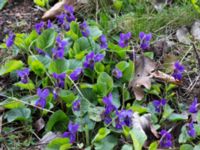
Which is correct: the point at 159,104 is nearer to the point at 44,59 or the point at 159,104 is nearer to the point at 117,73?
the point at 117,73

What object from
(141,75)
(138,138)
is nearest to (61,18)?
(141,75)

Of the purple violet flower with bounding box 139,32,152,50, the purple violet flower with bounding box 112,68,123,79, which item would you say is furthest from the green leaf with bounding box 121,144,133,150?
the purple violet flower with bounding box 139,32,152,50

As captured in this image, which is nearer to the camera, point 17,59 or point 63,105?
point 63,105

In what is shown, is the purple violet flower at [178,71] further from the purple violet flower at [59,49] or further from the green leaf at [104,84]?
the purple violet flower at [59,49]

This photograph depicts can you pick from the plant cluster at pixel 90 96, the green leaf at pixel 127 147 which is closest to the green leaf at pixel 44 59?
the plant cluster at pixel 90 96

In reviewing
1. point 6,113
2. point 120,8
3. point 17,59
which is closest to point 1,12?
point 17,59

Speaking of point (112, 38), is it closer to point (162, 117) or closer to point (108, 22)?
point (108, 22)

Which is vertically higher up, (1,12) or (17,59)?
(1,12)
